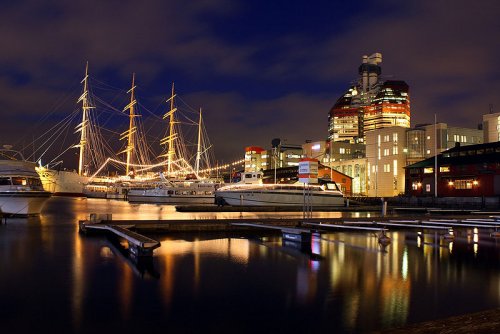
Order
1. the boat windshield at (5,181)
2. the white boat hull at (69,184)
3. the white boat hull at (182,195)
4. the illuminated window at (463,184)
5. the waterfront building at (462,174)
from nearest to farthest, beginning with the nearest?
the boat windshield at (5,181) → the waterfront building at (462,174) → the illuminated window at (463,184) → the white boat hull at (182,195) → the white boat hull at (69,184)

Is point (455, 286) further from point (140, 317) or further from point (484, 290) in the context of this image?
point (140, 317)

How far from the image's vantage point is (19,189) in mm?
39531

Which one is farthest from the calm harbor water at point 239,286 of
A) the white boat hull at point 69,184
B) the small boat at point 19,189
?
the white boat hull at point 69,184

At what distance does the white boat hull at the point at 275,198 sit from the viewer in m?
65.7

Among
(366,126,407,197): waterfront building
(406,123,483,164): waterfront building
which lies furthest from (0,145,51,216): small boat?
(406,123,483,164): waterfront building

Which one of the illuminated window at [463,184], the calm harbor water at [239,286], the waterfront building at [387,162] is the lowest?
the calm harbor water at [239,286]

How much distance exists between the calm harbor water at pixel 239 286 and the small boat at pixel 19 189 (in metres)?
16.7

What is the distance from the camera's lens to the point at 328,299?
12.9 meters

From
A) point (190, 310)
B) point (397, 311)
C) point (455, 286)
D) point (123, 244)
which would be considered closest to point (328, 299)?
point (397, 311)

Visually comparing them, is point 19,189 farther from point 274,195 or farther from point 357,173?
point 357,173

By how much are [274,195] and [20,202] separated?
35054mm

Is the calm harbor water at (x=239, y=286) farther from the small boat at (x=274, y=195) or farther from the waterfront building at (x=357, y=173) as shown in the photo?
the waterfront building at (x=357, y=173)

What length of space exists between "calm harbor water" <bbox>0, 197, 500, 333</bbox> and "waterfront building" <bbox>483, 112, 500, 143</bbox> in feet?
306

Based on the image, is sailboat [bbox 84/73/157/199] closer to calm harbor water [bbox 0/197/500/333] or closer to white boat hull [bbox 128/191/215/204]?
white boat hull [bbox 128/191/215/204]
